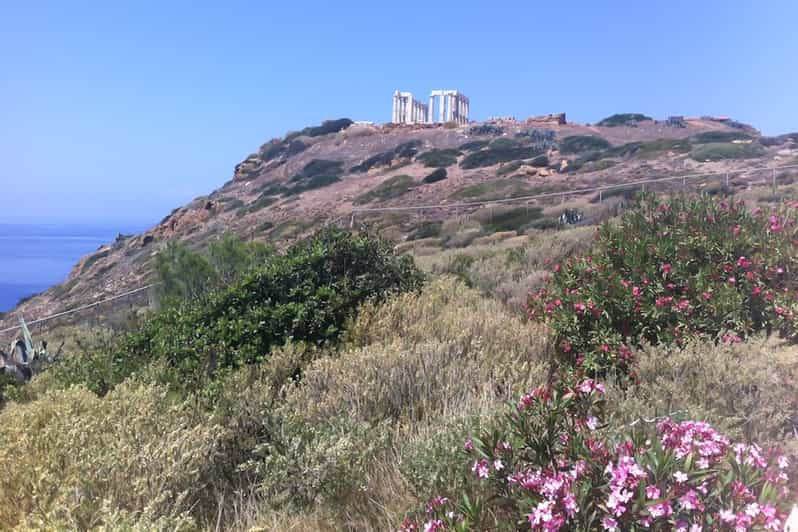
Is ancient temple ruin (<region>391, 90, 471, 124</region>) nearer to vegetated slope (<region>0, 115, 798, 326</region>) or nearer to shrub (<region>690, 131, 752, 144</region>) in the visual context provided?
vegetated slope (<region>0, 115, 798, 326</region>)

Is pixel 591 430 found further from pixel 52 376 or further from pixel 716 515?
pixel 52 376

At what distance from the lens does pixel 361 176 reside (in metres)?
51.5

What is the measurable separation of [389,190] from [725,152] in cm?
2004

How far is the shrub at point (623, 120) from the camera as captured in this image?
64.8 metres

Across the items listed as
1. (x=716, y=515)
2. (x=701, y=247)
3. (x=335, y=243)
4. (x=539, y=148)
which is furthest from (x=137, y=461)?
(x=539, y=148)

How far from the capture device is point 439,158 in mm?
49844

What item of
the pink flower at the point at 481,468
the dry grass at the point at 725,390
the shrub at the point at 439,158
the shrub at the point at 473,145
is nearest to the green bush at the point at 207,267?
the dry grass at the point at 725,390

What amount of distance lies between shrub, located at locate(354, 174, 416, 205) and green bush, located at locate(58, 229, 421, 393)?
32.5 metres

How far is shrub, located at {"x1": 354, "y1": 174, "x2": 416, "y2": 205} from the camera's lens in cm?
3941

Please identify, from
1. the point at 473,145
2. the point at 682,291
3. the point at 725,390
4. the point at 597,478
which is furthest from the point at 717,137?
the point at 597,478

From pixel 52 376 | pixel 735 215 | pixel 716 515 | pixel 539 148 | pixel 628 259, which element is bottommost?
pixel 52 376

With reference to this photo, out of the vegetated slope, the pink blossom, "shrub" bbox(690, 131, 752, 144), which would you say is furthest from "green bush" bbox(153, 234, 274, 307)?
"shrub" bbox(690, 131, 752, 144)

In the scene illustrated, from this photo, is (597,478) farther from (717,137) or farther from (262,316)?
(717,137)

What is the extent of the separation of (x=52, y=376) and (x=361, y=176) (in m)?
45.9
